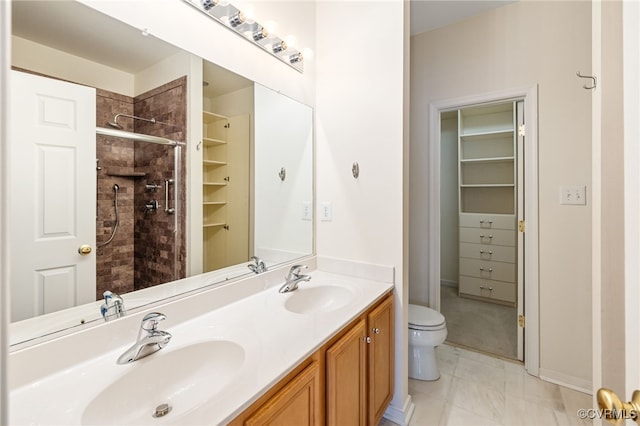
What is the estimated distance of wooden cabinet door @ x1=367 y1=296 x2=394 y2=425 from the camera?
130 cm

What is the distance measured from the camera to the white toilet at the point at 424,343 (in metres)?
1.89

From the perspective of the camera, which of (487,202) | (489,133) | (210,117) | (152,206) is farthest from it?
(487,202)

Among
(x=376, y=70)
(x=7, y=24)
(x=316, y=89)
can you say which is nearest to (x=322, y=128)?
(x=316, y=89)

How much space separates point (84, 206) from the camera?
2.92 feet

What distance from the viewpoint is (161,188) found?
1092mm

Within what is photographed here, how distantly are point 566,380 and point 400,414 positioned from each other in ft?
4.07

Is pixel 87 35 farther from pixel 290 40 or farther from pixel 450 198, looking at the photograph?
pixel 450 198

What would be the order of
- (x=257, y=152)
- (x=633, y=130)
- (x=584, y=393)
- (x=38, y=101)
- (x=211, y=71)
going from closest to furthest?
(x=633, y=130) < (x=38, y=101) < (x=211, y=71) < (x=257, y=152) < (x=584, y=393)

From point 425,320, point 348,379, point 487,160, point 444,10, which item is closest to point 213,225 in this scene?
point 348,379

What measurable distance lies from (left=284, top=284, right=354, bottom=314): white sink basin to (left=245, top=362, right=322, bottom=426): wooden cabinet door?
1.67 ft

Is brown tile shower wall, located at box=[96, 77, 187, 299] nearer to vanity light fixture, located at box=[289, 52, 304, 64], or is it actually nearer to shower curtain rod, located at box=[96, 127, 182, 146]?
shower curtain rod, located at box=[96, 127, 182, 146]

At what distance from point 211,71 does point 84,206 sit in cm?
75

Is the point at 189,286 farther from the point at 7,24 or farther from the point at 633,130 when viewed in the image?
the point at 633,130

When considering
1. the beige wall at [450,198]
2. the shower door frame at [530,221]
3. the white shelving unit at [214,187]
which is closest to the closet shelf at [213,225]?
the white shelving unit at [214,187]
